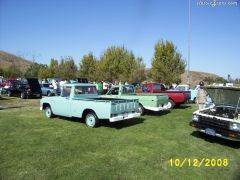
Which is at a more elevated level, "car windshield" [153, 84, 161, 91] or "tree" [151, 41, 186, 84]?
"tree" [151, 41, 186, 84]

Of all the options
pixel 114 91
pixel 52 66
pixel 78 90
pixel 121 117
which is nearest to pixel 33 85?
pixel 114 91

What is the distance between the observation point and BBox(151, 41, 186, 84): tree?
1308 inches

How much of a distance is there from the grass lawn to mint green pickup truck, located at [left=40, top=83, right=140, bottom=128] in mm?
492

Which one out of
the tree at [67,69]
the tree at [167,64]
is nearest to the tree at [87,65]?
the tree at [67,69]

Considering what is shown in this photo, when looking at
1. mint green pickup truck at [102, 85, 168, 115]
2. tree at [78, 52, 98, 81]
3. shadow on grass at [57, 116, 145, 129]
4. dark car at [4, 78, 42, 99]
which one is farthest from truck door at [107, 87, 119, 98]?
tree at [78, 52, 98, 81]

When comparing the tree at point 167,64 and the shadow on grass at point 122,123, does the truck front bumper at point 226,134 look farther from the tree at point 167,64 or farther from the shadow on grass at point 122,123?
the tree at point 167,64

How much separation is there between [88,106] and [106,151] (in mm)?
3149

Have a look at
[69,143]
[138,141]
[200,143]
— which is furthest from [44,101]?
[200,143]

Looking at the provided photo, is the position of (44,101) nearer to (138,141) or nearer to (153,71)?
(138,141)

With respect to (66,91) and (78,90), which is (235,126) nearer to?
(78,90)

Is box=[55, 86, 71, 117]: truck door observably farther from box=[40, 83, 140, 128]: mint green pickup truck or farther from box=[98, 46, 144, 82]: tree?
box=[98, 46, 144, 82]: tree

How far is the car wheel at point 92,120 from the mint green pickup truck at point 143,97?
10.0ft

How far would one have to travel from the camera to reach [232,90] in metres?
7.99

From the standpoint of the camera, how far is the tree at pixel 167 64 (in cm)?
3322
